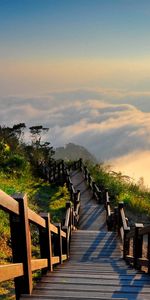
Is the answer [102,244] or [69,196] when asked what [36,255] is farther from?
[69,196]

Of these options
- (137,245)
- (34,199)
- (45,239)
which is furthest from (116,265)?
(34,199)

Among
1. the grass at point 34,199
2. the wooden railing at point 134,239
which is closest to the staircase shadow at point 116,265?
the wooden railing at point 134,239

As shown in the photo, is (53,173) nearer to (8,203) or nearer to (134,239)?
(134,239)

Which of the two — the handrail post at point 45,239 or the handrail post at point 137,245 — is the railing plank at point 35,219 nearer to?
the handrail post at point 45,239

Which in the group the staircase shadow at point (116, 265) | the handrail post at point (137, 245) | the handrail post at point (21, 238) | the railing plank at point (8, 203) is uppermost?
the railing plank at point (8, 203)

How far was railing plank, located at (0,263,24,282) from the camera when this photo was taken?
3334mm

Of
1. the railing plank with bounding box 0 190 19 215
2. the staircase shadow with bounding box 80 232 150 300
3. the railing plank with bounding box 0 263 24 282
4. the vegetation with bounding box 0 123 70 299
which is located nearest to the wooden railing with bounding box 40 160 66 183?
the vegetation with bounding box 0 123 70 299

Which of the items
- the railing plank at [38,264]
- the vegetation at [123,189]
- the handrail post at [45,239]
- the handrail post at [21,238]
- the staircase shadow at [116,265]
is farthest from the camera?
the vegetation at [123,189]

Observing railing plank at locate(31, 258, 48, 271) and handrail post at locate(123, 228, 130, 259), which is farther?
handrail post at locate(123, 228, 130, 259)

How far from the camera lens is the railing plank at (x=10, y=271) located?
131 inches

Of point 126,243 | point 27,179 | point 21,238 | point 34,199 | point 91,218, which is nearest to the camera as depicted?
point 21,238

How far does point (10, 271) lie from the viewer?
3.57 meters

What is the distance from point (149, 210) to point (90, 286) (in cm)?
1667

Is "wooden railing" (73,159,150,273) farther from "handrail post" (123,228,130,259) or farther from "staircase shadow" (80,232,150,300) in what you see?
"staircase shadow" (80,232,150,300)
